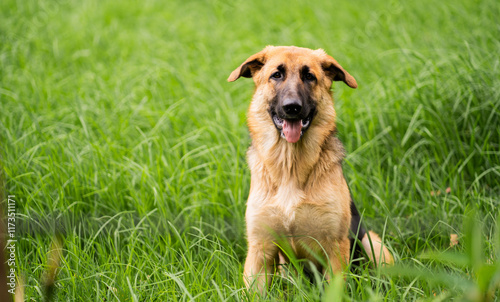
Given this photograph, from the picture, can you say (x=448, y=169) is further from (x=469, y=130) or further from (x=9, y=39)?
(x=9, y=39)

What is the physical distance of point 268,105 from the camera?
281 cm

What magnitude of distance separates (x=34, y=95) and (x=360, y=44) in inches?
169

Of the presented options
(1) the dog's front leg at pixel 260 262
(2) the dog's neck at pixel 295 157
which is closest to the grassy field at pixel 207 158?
(1) the dog's front leg at pixel 260 262

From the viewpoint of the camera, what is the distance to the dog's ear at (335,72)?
9.32 feet

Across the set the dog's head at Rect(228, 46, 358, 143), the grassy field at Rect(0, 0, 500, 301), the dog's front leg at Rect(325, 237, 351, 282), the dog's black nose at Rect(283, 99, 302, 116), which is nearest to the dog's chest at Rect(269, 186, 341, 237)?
the dog's front leg at Rect(325, 237, 351, 282)

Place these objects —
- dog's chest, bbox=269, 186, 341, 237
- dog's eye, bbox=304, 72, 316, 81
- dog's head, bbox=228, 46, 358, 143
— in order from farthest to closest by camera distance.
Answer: dog's eye, bbox=304, 72, 316, 81, dog's head, bbox=228, 46, 358, 143, dog's chest, bbox=269, 186, 341, 237

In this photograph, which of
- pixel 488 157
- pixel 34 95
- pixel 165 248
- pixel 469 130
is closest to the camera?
pixel 165 248

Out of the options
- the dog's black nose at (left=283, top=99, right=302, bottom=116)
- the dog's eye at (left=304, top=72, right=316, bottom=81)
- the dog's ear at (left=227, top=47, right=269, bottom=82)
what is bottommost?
the dog's black nose at (left=283, top=99, right=302, bottom=116)

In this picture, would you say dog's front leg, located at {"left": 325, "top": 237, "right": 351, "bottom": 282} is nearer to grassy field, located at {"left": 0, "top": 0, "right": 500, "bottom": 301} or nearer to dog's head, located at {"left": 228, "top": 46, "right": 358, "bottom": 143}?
grassy field, located at {"left": 0, "top": 0, "right": 500, "bottom": 301}

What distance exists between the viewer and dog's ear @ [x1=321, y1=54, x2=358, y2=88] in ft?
9.32

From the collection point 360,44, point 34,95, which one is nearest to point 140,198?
point 34,95

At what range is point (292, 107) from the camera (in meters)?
2.57

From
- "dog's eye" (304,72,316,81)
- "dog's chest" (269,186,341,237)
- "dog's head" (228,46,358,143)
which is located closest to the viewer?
"dog's chest" (269,186,341,237)

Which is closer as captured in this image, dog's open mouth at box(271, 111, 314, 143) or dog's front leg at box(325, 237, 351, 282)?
dog's front leg at box(325, 237, 351, 282)
